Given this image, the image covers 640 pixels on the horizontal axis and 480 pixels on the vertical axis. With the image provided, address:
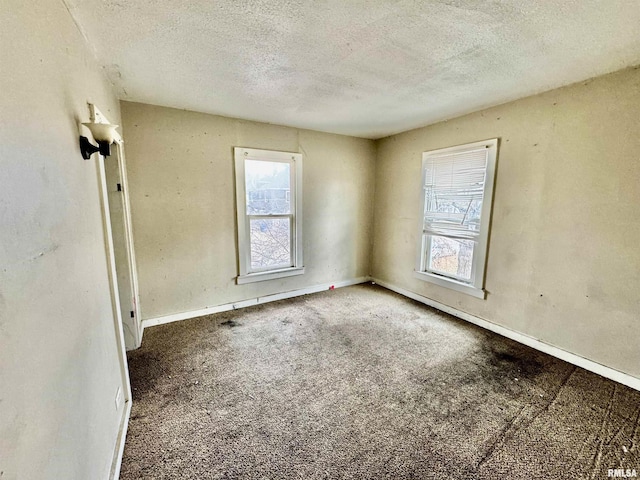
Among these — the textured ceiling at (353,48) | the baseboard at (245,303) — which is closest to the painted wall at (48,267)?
the textured ceiling at (353,48)

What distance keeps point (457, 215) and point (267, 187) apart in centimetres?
240

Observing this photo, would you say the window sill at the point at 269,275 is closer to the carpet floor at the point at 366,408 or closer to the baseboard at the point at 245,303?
the baseboard at the point at 245,303

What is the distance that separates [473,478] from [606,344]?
5.87 feet

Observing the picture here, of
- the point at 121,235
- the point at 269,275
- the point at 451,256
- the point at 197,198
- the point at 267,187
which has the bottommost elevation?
the point at 269,275

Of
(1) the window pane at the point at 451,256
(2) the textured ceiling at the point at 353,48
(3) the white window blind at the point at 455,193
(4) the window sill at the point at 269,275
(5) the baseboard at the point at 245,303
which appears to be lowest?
(5) the baseboard at the point at 245,303

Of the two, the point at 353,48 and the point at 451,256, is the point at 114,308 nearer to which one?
the point at 353,48

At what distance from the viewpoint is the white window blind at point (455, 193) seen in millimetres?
3092

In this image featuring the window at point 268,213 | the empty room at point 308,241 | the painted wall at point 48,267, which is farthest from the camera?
the window at point 268,213

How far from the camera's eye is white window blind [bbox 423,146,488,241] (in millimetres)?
3092

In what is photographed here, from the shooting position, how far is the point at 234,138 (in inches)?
131

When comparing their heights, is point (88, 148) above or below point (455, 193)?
above

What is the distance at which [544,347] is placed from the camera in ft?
8.61

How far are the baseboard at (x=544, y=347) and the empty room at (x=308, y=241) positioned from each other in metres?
0.02

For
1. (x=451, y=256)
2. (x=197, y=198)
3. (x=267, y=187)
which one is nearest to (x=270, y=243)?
(x=267, y=187)
